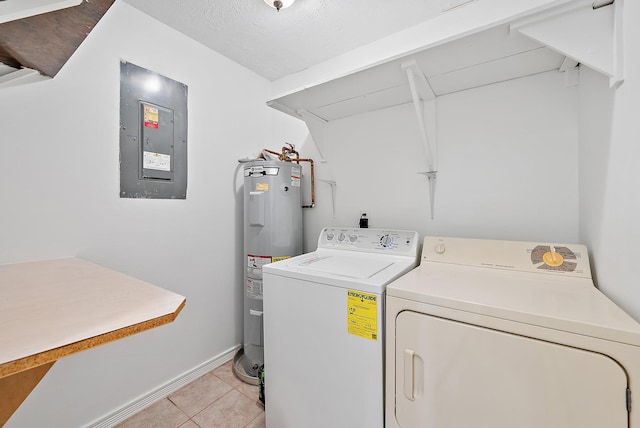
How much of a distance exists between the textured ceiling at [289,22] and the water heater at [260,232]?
0.89 metres

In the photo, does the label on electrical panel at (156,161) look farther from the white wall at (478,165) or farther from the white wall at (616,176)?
the white wall at (616,176)

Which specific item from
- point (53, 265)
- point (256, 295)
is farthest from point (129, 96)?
point (256, 295)

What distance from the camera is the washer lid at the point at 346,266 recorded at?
131 centimetres

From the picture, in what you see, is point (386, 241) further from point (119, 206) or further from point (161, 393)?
point (161, 393)

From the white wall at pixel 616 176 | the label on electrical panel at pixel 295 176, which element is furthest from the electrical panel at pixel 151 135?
the white wall at pixel 616 176

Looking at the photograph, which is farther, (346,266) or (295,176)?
(295,176)

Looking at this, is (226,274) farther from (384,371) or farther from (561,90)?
(561,90)

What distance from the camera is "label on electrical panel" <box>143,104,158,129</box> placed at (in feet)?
5.61

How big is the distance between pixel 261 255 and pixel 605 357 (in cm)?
183

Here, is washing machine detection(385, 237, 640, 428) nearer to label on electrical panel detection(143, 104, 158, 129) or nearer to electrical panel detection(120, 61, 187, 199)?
electrical panel detection(120, 61, 187, 199)

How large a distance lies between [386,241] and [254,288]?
1.10 metres

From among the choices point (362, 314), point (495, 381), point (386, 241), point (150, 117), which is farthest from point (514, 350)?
point (150, 117)

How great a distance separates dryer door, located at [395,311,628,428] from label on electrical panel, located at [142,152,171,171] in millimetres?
1764

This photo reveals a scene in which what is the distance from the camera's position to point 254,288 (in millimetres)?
2062
